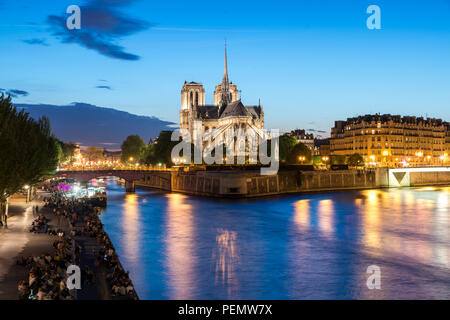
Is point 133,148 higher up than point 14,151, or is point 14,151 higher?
point 133,148

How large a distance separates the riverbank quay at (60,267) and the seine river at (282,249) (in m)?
2.03

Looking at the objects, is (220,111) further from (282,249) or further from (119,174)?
(282,249)

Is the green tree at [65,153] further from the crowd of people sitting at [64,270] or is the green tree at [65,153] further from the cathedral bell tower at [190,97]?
the crowd of people sitting at [64,270]

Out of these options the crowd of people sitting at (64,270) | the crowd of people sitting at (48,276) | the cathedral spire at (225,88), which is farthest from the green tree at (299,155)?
the crowd of people sitting at (48,276)

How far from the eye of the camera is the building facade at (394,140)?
383ft

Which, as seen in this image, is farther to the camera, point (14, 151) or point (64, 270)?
point (14, 151)

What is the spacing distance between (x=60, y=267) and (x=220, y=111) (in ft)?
389

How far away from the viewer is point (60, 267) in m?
19.1

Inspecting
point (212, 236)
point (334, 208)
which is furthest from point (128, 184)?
point (212, 236)

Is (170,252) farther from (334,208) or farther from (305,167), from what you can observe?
(305,167)

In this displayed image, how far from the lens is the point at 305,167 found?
3088 inches

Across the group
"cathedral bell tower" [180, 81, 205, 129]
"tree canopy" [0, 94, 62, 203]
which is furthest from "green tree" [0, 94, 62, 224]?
"cathedral bell tower" [180, 81, 205, 129]

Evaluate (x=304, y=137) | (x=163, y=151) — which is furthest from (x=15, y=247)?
(x=304, y=137)
